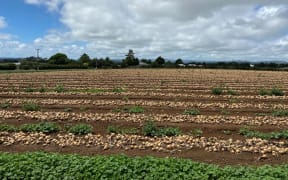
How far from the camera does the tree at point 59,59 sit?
75600mm

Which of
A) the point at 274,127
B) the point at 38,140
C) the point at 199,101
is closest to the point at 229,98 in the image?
the point at 199,101

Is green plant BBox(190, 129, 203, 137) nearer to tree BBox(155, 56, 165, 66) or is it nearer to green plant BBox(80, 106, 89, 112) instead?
green plant BBox(80, 106, 89, 112)

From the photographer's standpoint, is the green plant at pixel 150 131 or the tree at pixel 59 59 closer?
the green plant at pixel 150 131

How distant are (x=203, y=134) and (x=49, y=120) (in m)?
5.12

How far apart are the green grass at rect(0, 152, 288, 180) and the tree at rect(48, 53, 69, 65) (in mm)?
73353

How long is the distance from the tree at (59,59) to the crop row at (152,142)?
2777 inches

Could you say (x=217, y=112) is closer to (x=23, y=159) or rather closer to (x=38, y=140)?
(x=38, y=140)

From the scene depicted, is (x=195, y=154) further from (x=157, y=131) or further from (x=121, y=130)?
(x=121, y=130)

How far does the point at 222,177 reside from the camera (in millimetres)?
4352

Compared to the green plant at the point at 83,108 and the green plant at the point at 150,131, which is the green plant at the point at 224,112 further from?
the green plant at the point at 83,108

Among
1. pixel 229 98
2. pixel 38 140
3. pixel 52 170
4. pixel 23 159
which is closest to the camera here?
pixel 52 170

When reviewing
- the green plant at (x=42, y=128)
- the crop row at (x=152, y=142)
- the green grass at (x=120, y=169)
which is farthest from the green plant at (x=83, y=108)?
the green grass at (x=120, y=169)

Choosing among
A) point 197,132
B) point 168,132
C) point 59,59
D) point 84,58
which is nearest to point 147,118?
point 168,132

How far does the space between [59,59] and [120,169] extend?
7647 cm
